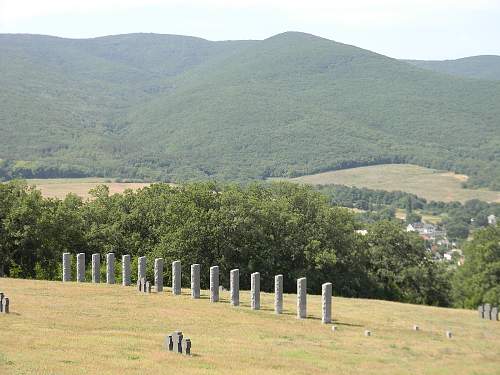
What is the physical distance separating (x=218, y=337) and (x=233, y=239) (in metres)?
27.2

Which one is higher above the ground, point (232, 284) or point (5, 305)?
point (5, 305)

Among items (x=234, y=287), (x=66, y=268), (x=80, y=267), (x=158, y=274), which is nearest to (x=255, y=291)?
(x=234, y=287)

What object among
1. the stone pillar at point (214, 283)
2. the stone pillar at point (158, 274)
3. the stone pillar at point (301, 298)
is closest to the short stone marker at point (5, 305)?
the stone pillar at point (214, 283)

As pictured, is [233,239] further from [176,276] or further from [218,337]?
[218,337]

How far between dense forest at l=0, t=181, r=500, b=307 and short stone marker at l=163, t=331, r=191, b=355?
28.2m

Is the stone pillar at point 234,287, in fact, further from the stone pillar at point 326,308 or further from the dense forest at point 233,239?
the dense forest at point 233,239

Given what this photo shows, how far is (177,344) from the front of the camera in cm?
2673

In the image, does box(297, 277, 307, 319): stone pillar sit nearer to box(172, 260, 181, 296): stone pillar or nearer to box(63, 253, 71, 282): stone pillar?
box(172, 260, 181, 296): stone pillar

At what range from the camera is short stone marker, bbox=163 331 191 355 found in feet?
87.0

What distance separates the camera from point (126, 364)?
79.1 ft

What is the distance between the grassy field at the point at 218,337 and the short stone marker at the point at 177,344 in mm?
325

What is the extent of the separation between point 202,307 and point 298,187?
31.4 m

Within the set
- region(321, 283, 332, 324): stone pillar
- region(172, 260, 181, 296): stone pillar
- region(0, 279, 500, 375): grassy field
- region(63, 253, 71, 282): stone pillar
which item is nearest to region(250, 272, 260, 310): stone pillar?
region(0, 279, 500, 375): grassy field

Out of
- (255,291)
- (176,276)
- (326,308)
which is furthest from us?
(176,276)
